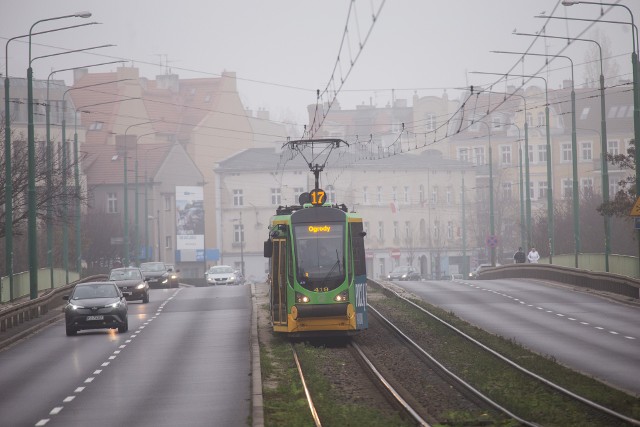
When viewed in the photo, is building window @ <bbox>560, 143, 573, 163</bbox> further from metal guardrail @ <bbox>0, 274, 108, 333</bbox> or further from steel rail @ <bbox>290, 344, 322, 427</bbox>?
steel rail @ <bbox>290, 344, 322, 427</bbox>

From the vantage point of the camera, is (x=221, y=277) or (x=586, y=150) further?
(x=586, y=150)

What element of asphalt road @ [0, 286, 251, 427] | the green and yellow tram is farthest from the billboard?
the green and yellow tram

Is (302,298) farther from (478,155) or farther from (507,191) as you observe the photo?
(478,155)

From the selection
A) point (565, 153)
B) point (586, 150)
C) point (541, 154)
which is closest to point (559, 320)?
point (586, 150)

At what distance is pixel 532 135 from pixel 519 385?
9636cm

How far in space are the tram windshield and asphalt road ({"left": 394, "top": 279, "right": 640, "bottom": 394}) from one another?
4608 millimetres

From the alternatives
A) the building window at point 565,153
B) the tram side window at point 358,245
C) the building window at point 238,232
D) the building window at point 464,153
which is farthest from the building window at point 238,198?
the tram side window at point 358,245

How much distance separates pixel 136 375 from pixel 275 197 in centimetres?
9036

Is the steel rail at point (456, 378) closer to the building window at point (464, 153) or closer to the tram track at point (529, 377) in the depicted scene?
the tram track at point (529, 377)

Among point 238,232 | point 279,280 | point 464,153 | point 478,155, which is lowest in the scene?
point 279,280

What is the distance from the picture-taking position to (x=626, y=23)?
127 feet

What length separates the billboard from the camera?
10200cm

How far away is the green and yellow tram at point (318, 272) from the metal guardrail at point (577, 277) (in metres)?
15.2

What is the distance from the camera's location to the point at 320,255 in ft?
97.6
